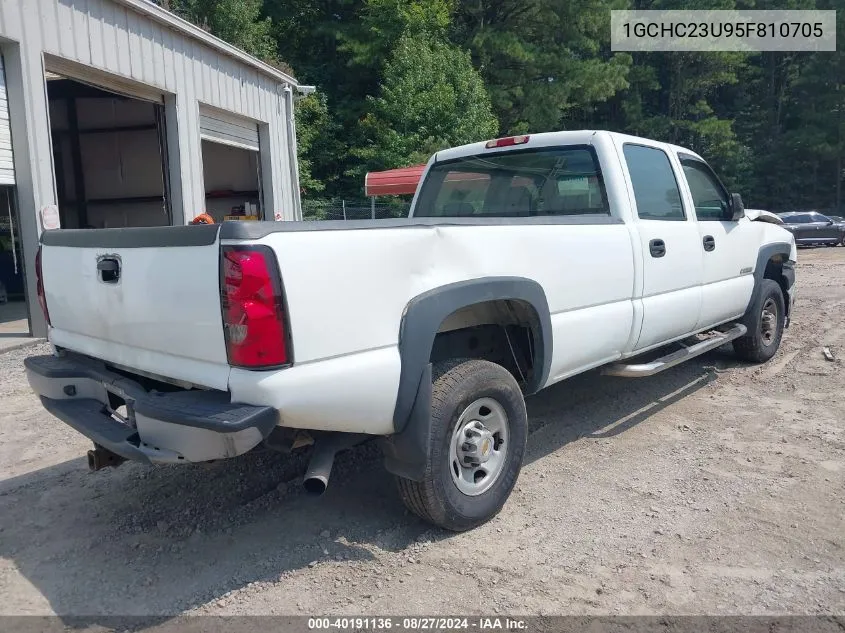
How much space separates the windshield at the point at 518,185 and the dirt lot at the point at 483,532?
5.07ft

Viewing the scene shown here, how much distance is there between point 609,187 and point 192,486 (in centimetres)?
313

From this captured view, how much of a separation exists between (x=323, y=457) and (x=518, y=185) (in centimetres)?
262

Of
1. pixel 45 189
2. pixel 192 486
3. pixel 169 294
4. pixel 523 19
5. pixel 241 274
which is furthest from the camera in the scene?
pixel 523 19

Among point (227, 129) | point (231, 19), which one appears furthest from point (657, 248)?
point (231, 19)

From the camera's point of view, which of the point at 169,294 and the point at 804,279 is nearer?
the point at 169,294

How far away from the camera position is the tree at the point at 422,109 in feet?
77.5

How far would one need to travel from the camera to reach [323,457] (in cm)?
297

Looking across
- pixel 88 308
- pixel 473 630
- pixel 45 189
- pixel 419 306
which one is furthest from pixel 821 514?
pixel 45 189

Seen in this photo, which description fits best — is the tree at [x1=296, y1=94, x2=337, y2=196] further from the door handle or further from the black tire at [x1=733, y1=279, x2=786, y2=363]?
the door handle

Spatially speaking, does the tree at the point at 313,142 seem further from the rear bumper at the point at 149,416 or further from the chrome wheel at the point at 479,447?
the chrome wheel at the point at 479,447

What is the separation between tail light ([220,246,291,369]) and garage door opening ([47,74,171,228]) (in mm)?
14588

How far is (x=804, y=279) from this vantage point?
13.7 meters

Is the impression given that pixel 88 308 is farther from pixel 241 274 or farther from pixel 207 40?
pixel 207 40

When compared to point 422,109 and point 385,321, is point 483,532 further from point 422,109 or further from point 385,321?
point 422,109
